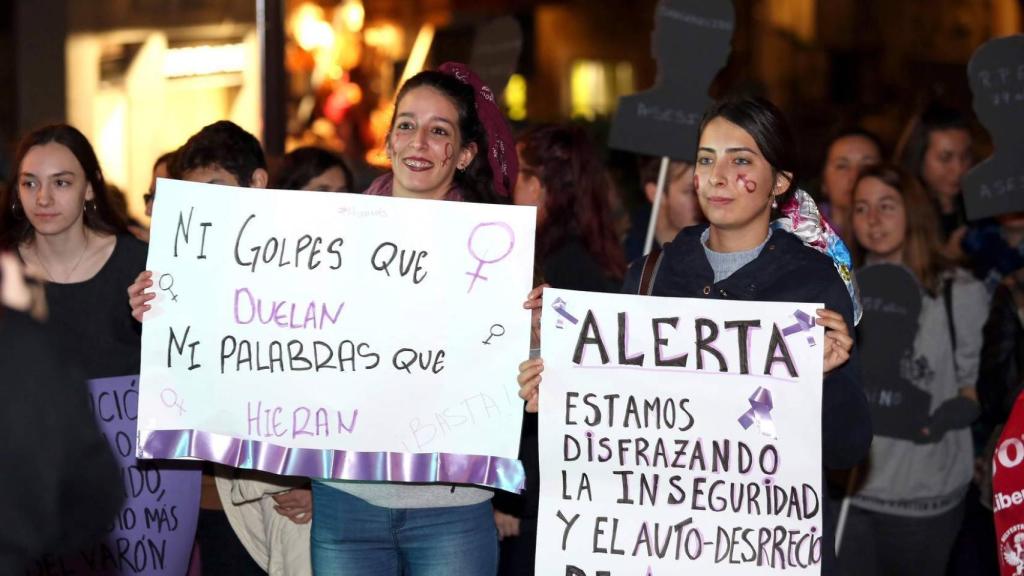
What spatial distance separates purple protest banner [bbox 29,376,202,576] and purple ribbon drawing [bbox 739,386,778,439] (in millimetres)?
1626

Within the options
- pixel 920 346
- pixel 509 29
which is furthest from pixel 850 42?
pixel 920 346

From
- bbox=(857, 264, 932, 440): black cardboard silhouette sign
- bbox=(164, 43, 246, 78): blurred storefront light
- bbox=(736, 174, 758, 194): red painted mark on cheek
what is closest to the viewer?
bbox=(736, 174, 758, 194): red painted mark on cheek

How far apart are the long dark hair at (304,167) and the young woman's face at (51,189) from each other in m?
0.93

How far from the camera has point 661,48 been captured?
5.27 m

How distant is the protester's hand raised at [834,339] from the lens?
308 cm

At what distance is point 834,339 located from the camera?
311cm

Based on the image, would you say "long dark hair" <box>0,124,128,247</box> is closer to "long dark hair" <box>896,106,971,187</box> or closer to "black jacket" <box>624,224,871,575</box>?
"black jacket" <box>624,224,871,575</box>

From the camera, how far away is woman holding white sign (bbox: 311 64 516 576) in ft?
11.1

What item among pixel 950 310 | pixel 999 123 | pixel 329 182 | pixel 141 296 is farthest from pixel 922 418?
pixel 141 296

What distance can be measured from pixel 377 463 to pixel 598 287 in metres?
1.38

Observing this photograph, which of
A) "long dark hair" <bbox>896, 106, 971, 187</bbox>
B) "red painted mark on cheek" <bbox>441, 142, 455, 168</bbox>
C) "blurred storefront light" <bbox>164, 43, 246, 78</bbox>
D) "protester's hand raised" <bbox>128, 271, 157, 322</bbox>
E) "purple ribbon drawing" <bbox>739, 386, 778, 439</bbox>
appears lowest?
"purple ribbon drawing" <bbox>739, 386, 778, 439</bbox>

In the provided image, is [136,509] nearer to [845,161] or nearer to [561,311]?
[561,311]

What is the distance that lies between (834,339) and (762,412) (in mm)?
230

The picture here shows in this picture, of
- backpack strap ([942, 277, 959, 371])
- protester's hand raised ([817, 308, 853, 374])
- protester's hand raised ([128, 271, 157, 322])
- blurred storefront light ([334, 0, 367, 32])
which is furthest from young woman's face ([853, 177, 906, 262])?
blurred storefront light ([334, 0, 367, 32])
